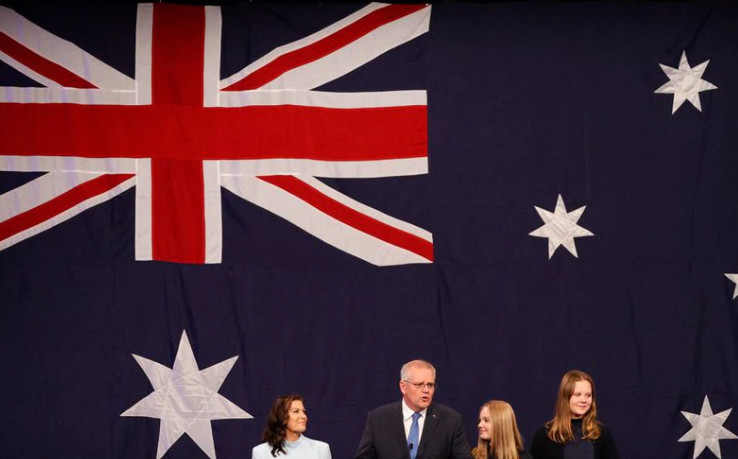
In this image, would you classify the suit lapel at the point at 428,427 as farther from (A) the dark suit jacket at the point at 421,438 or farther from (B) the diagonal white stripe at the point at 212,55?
(B) the diagonal white stripe at the point at 212,55

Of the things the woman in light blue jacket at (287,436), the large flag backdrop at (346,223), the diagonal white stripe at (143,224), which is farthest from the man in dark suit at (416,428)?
the diagonal white stripe at (143,224)

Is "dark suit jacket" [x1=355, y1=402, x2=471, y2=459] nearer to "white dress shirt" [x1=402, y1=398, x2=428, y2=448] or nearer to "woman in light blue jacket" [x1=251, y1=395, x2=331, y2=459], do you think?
"white dress shirt" [x1=402, y1=398, x2=428, y2=448]

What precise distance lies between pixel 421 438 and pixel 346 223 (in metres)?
2.09

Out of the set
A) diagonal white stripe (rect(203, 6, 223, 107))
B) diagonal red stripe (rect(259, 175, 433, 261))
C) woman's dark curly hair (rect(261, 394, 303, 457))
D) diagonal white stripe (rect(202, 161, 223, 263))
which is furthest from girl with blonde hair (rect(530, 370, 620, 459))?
diagonal white stripe (rect(203, 6, 223, 107))

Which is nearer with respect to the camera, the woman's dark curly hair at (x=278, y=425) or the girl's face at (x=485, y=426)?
the girl's face at (x=485, y=426)

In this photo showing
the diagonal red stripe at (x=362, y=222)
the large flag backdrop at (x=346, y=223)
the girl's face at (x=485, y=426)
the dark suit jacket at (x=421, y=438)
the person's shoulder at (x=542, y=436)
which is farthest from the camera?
the diagonal red stripe at (x=362, y=222)

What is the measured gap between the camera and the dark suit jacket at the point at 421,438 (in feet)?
17.3

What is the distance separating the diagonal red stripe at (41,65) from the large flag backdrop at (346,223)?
0.01 m

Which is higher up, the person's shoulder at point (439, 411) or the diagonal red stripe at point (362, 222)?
the diagonal red stripe at point (362, 222)

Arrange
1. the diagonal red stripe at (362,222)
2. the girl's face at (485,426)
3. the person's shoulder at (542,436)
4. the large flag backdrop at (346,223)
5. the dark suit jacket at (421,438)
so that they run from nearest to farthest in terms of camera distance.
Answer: the dark suit jacket at (421,438) → the girl's face at (485,426) → the person's shoulder at (542,436) → the large flag backdrop at (346,223) → the diagonal red stripe at (362,222)

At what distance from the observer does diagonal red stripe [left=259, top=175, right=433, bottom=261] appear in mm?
7031

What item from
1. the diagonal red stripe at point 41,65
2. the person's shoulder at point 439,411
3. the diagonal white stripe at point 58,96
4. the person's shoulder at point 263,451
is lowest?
the person's shoulder at point 263,451

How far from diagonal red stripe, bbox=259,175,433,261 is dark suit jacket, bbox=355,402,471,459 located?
1843 millimetres

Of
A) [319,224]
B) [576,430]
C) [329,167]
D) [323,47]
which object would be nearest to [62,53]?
[323,47]
